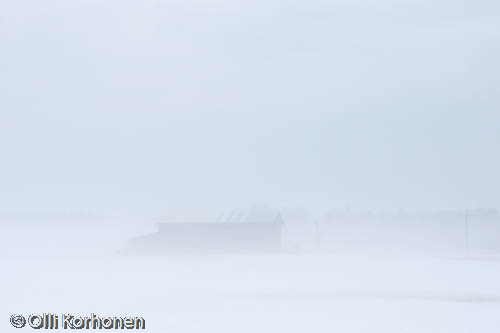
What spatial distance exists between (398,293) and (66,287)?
13427 mm

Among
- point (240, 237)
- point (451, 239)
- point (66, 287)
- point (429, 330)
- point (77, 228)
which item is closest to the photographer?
point (429, 330)

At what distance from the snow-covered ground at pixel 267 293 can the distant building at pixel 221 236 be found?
10.0 m

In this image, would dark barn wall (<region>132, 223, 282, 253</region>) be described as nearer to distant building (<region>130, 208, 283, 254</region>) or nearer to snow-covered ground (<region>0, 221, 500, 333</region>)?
distant building (<region>130, 208, 283, 254</region>)

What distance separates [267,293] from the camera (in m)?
26.3

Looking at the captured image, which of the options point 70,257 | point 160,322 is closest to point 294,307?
point 160,322

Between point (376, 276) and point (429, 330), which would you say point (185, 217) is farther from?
point (429, 330)

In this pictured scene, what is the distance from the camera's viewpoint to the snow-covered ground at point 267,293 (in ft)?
64.9

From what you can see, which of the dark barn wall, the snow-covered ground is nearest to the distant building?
the dark barn wall

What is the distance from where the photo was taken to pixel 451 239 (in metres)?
72.7

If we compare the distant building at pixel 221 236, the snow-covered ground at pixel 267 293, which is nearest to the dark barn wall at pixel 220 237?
the distant building at pixel 221 236

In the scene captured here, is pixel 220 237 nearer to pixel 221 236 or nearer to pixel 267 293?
pixel 221 236

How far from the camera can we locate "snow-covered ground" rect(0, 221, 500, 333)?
64.9 ft

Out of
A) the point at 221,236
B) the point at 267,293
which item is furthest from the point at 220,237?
the point at 267,293

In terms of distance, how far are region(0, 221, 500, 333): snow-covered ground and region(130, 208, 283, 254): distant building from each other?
1000 centimetres
